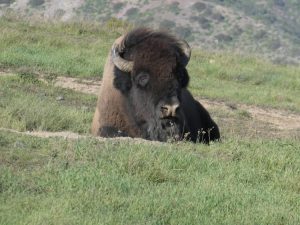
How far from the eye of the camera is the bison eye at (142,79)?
10.6 meters

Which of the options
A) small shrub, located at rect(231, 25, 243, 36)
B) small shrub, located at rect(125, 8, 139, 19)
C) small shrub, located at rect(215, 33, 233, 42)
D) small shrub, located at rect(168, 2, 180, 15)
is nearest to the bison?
small shrub, located at rect(125, 8, 139, 19)

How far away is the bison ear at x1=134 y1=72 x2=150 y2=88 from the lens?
34.9 ft

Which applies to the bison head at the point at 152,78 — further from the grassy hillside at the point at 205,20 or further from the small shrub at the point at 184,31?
the small shrub at the point at 184,31

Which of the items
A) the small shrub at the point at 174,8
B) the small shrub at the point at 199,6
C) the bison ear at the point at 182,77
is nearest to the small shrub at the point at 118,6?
the small shrub at the point at 174,8

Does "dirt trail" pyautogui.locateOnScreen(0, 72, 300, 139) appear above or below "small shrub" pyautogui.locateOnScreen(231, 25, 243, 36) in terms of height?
above

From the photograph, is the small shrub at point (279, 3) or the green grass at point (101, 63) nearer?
the green grass at point (101, 63)

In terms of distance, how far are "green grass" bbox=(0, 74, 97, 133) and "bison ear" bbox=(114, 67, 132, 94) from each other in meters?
1.33

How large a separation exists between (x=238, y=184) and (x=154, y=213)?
162cm

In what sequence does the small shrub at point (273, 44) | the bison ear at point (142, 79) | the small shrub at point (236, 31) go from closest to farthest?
the bison ear at point (142, 79) → the small shrub at point (273, 44) → the small shrub at point (236, 31)

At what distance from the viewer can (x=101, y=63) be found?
20125 mm

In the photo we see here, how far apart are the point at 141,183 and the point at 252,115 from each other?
33.3 ft

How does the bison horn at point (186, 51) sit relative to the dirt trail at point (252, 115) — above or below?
above

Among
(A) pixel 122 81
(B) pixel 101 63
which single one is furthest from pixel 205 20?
(A) pixel 122 81

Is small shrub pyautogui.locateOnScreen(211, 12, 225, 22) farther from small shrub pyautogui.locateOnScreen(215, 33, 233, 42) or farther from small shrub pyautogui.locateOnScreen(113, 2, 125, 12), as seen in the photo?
small shrub pyautogui.locateOnScreen(113, 2, 125, 12)
